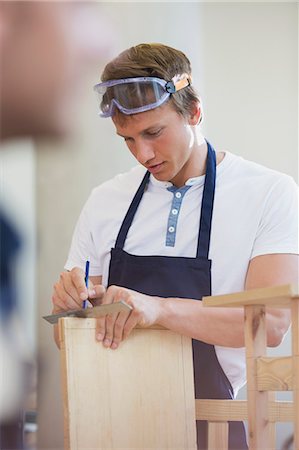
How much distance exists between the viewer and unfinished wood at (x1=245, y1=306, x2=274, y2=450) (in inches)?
45.9

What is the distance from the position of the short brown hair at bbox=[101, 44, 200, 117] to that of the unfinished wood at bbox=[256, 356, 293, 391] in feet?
2.07

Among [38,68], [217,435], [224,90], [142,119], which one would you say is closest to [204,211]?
[142,119]

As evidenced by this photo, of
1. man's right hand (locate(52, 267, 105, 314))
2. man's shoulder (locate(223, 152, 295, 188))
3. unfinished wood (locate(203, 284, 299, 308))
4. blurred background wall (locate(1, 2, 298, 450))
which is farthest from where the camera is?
blurred background wall (locate(1, 2, 298, 450))

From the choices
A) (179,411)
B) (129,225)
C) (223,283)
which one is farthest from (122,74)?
(179,411)

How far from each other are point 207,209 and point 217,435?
1.57 feet

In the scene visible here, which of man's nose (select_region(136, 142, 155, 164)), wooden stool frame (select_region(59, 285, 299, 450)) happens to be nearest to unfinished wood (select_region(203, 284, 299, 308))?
wooden stool frame (select_region(59, 285, 299, 450))

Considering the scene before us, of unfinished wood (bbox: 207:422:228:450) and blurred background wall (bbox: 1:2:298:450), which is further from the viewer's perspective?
blurred background wall (bbox: 1:2:298:450)

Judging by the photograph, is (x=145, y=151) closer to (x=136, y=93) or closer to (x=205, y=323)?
(x=136, y=93)

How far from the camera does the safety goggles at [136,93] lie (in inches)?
58.2

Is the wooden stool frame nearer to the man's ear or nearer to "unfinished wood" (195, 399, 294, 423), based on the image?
"unfinished wood" (195, 399, 294, 423)

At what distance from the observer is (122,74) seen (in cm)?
148

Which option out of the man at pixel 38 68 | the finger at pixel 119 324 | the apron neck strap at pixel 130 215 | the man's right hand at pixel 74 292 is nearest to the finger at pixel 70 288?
the man's right hand at pixel 74 292

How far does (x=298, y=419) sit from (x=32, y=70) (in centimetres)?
80

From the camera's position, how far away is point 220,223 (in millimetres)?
1566
